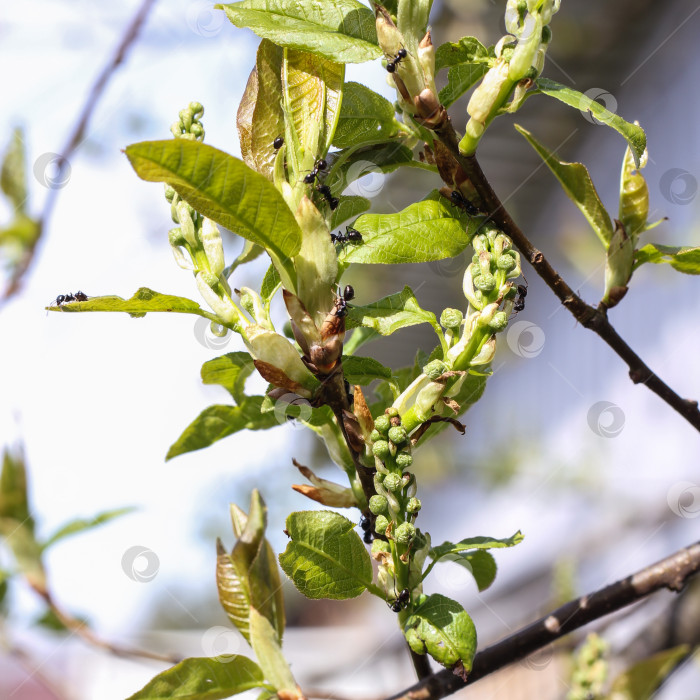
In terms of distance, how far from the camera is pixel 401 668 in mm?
2971

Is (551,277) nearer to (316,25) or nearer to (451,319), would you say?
(451,319)

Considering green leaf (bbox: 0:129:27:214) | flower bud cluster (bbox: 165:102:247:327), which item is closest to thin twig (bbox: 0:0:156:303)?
green leaf (bbox: 0:129:27:214)

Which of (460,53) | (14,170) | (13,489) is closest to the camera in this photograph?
(460,53)

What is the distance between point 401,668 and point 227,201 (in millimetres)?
2909

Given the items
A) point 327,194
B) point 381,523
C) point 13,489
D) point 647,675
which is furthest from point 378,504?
point 13,489

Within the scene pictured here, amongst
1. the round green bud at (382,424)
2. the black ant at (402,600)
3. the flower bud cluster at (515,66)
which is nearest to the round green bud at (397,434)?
the round green bud at (382,424)

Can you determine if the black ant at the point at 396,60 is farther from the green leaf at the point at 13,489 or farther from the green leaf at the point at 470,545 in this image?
the green leaf at the point at 13,489

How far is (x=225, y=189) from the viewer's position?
46 centimetres

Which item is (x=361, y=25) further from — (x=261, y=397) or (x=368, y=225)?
(x=261, y=397)

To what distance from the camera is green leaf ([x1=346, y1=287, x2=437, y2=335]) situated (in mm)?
539

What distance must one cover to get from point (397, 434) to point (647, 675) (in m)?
0.69

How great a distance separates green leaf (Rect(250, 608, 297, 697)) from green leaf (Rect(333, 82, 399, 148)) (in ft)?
1.26

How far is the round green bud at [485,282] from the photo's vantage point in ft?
1.65

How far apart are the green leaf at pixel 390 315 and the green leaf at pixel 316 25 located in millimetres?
182
